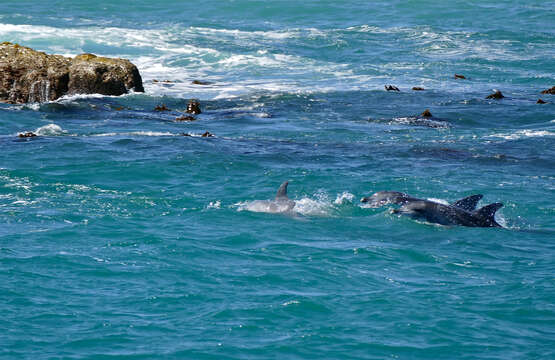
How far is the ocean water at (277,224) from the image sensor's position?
1080 cm

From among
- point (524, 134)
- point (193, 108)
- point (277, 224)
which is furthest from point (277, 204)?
point (193, 108)

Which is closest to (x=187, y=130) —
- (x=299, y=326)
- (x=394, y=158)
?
(x=394, y=158)

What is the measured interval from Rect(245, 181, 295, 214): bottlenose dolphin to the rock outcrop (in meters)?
15.5

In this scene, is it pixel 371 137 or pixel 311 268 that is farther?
pixel 371 137

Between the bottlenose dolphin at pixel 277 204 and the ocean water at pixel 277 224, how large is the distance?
24cm

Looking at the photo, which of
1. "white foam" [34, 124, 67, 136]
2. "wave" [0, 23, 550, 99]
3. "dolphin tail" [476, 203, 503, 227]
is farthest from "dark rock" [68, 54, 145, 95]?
"dolphin tail" [476, 203, 503, 227]

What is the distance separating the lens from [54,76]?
29578 mm

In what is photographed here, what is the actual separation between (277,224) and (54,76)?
1705 cm

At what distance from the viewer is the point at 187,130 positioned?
83.6ft

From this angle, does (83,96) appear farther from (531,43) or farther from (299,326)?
(531,43)

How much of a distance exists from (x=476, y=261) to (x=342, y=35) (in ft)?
134

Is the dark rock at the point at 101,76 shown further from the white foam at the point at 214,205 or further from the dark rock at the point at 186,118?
the white foam at the point at 214,205

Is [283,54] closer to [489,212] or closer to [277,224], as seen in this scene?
[277,224]

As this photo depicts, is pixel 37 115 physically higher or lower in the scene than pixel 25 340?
higher
